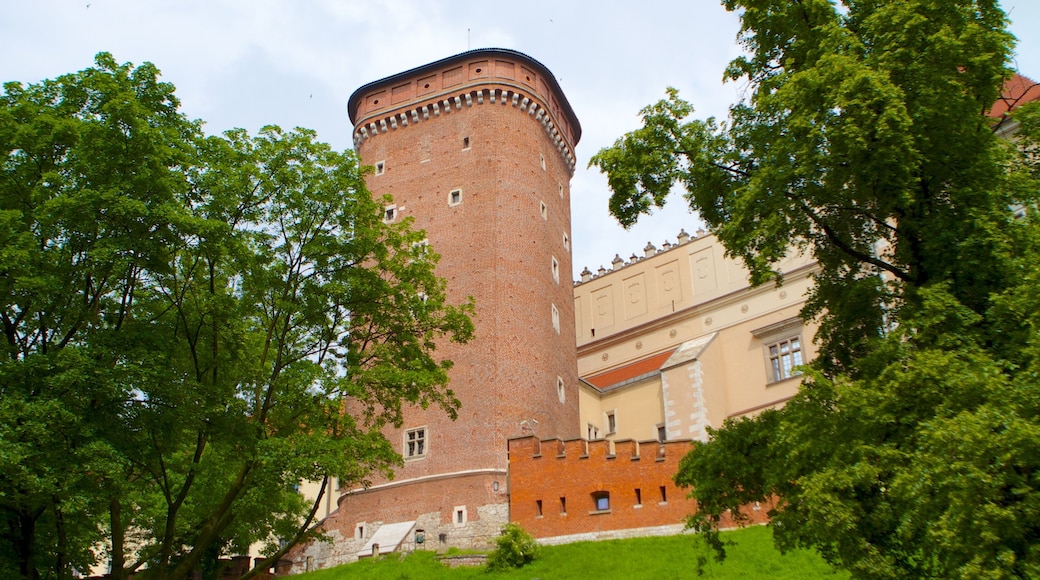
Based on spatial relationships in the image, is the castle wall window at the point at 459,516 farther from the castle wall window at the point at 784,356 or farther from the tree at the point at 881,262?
the tree at the point at 881,262

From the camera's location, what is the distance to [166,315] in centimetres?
1652

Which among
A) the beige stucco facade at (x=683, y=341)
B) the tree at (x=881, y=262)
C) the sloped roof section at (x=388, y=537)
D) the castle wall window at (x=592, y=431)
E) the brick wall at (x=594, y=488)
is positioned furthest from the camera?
the castle wall window at (x=592, y=431)

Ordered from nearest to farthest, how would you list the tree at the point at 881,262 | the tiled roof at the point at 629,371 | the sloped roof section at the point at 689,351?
the tree at the point at 881,262 < the sloped roof section at the point at 689,351 < the tiled roof at the point at 629,371

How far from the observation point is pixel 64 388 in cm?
1380

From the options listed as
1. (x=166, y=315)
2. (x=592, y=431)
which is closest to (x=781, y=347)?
(x=592, y=431)

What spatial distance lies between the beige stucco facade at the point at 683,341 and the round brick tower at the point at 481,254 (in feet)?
14.1

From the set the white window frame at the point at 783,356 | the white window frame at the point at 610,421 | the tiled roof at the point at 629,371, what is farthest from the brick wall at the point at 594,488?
the tiled roof at the point at 629,371

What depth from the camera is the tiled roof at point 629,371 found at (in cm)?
3975

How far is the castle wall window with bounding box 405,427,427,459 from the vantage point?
3025 centimetres

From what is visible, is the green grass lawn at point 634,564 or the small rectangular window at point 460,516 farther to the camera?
the small rectangular window at point 460,516

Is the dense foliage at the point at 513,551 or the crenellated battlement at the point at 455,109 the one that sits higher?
the crenellated battlement at the point at 455,109

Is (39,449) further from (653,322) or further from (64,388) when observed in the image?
(653,322)

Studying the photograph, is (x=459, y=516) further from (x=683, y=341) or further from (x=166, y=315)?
(x=683, y=341)

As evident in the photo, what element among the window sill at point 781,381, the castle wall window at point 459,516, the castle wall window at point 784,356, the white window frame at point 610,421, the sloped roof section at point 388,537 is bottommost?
the sloped roof section at point 388,537
